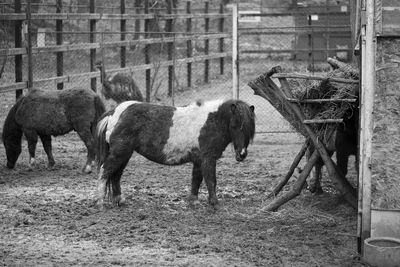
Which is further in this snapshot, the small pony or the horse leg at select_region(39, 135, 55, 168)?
the horse leg at select_region(39, 135, 55, 168)

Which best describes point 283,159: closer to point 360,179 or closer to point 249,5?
point 360,179

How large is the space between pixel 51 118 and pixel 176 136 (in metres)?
3.13

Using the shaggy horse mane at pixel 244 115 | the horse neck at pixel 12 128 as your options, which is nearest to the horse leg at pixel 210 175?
the shaggy horse mane at pixel 244 115

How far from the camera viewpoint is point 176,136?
8.38 meters

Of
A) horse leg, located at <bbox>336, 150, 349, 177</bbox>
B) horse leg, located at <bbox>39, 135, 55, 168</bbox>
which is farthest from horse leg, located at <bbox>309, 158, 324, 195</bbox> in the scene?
horse leg, located at <bbox>39, 135, 55, 168</bbox>

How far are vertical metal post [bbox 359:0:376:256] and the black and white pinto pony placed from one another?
1905mm

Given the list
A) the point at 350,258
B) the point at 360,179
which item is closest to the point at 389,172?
the point at 360,179

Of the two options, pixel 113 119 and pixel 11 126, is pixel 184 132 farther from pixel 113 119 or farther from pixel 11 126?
pixel 11 126

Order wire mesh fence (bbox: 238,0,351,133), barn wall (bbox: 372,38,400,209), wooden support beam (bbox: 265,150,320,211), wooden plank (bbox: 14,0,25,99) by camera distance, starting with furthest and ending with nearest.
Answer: wire mesh fence (bbox: 238,0,351,133), wooden plank (bbox: 14,0,25,99), wooden support beam (bbox: 265,150,320,211), barn wall (bbox: 372,38,400,209)

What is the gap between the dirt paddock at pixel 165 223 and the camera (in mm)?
6523

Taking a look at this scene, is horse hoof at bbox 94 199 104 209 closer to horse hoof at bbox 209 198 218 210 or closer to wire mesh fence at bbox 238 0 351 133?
horse hoof at bbox 209 198 218 210

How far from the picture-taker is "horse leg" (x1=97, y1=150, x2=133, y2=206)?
8.37 metres

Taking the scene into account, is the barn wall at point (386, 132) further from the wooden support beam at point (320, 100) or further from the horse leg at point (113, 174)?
the horse leg at point (113, 174)

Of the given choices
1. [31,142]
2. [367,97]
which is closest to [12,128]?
[31,142]
